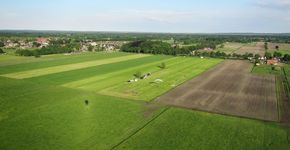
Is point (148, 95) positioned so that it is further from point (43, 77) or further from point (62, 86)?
point (43, 77)

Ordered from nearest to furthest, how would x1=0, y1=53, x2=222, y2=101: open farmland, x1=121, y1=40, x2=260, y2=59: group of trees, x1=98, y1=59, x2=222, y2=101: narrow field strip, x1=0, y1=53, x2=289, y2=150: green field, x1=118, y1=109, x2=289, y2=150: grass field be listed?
x1=118, y1=109, x2=289, y2=150: grass field, x1=0, y1=53, x2=289, y2=150: green field, x1=98, y1=59, x2=222, y2=101: narrow field strip, x1=0, y1=53, x2=222, y2=101: open farmland, x1=121, y1=40, x2=260, y2=59: group of trees

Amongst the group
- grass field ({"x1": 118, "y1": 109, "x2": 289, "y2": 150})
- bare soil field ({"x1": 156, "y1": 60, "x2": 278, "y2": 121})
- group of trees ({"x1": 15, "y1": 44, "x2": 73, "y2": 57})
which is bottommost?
grass field ({"x1": 118, "y1": 109, "x2": 289, "y2": 150})

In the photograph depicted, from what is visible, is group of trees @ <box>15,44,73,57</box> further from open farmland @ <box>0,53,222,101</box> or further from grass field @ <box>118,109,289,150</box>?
grass field @ <box>118,109,289,150</box>

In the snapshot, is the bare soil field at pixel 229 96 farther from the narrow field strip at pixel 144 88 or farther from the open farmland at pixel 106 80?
the open farmland at pixel 106 80

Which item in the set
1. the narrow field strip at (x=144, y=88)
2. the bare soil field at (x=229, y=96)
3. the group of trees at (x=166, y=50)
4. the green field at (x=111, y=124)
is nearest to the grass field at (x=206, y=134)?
the green field at (x=111, y=124)

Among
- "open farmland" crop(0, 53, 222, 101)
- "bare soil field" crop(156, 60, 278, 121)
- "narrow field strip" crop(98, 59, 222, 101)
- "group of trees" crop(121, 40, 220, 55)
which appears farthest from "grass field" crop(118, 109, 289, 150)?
"group of trees" crop(121, 40, 220, 55)

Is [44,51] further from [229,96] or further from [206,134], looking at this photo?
[206,134]

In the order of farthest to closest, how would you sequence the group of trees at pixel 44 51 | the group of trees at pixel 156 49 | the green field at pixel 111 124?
the group of trees at pixel 156 49 < the group of trees at pixel 44 51 < the green field at pixel 111 124

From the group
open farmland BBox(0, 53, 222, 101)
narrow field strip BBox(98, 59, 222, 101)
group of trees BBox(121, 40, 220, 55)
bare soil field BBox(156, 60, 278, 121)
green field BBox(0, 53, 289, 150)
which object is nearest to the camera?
green field BBox(0, 53, 289, 150)

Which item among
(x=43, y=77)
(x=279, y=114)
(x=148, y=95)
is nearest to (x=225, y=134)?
(x=279, y=114)
